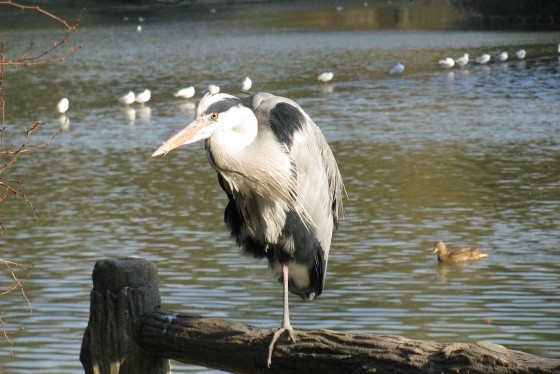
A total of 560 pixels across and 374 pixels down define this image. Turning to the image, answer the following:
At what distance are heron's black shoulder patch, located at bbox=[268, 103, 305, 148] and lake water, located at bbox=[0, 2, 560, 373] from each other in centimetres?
80

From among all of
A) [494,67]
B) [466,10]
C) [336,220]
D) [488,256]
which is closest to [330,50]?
[494,67]

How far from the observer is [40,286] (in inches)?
316

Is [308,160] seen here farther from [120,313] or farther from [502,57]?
[502,57]

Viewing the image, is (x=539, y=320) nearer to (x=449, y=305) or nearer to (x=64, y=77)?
(x=449, y=305)

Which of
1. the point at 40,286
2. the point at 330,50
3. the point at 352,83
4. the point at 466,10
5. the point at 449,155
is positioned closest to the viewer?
the point at 40,286

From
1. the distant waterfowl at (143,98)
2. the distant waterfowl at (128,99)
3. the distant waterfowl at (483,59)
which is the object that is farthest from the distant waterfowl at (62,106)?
the distant waterfowl at (483,59)

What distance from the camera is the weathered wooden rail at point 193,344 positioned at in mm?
3139

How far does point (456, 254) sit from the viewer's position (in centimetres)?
813

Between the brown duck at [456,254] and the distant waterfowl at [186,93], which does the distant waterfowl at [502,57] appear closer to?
the distant waterfowl at [186,93]

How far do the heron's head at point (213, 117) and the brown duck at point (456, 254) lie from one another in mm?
4825

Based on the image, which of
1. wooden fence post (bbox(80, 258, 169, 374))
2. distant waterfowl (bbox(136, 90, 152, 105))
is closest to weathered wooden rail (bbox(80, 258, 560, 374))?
wooden fence post (bbox(80, 258, 169, 374))

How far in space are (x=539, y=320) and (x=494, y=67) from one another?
16608 millimetres

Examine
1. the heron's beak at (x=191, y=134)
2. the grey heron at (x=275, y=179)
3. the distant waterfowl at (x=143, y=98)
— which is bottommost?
the distant waterfowl at (x=143, y=98)

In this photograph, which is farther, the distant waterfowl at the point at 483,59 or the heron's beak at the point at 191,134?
the distant waterfowl at the point at 483,59
